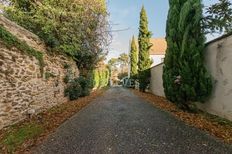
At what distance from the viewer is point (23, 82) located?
7.09 metres

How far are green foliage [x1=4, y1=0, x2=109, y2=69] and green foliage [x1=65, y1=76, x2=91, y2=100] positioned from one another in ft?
6.22

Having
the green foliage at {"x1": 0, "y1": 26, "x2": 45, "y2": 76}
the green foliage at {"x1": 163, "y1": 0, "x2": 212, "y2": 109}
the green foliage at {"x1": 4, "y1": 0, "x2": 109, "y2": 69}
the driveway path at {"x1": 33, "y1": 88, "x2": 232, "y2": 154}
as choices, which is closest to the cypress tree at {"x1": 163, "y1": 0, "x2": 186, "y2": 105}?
the green foliage at {"x1": 163, "y1": 0, "x2": 212, "y2": 109}

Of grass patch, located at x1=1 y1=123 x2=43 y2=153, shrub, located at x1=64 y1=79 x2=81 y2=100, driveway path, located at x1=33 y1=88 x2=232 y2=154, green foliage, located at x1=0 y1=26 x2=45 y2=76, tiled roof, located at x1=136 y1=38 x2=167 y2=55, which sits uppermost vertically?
tiled roof, located at x1=136 y1=38 x2=167 y2=55

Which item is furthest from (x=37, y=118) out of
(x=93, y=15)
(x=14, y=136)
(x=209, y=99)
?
(x=93, y=15)

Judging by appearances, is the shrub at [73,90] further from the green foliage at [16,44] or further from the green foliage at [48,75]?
the green foliage at [16,44]

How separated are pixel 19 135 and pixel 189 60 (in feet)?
19.0

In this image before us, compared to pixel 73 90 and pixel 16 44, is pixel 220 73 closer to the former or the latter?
pixel 16 44

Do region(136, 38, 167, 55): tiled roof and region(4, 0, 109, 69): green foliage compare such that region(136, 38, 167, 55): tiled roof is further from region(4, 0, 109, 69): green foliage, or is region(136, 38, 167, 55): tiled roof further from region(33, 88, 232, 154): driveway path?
region(33, 88, 232, 154): driveway path

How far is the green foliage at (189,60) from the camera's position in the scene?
7348mm

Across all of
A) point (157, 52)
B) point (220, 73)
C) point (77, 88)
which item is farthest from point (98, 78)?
point (220, 73)

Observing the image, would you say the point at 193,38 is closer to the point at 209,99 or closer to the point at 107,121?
the point at 209,99

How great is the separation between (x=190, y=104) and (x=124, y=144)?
4419mm

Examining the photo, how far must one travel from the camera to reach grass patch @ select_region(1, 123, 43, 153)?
4.39 meters

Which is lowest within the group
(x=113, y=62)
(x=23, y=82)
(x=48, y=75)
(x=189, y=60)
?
(x=23, y=82)
